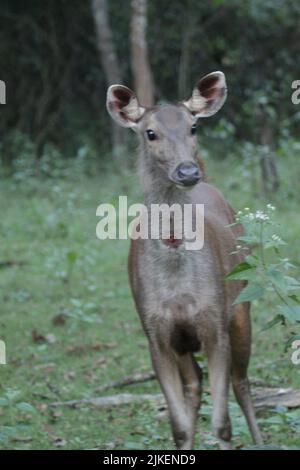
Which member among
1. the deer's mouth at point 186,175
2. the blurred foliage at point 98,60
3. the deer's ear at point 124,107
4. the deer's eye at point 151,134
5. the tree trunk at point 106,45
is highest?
the blurred foliage at point 98,60

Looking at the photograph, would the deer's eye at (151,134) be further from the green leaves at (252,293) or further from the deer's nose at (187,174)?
the green leaves at (252,293)

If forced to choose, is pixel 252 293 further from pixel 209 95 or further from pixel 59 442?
pixel 59 442

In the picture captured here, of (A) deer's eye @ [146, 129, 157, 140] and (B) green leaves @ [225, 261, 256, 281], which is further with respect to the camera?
(A) deer's eye @ [146, 129, 157, 140]

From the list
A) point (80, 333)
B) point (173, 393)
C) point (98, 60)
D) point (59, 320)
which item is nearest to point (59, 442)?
point (173, 393)

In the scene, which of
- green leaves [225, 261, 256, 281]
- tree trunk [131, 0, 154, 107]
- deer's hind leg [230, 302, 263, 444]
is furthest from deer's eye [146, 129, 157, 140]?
tree trunk [131, 0, 154, 107]

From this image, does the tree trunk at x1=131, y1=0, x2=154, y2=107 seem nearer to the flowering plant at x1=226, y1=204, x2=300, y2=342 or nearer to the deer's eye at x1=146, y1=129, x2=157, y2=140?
the deer's eye at x1=146, y1=129, x2=157, y2=140

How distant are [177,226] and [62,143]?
1494 cm

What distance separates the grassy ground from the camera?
A: 6406 millimetres

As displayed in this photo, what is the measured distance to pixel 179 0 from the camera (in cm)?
1972

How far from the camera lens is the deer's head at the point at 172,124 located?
216 inches

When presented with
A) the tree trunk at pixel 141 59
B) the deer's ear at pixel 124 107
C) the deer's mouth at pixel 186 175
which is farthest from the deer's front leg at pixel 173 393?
the tree trunk at pixel 141 59

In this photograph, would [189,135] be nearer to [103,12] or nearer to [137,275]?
[137,275]

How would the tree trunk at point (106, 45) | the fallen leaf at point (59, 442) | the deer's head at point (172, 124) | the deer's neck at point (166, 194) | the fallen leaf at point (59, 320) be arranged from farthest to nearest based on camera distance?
the tree trunk at point (106, 45)
the fallen leaf at point (59, 320)
the fallen leaf at point (59, 442)
the deer's neck at point (166, 194)
the deer's head at point (172, 124)
